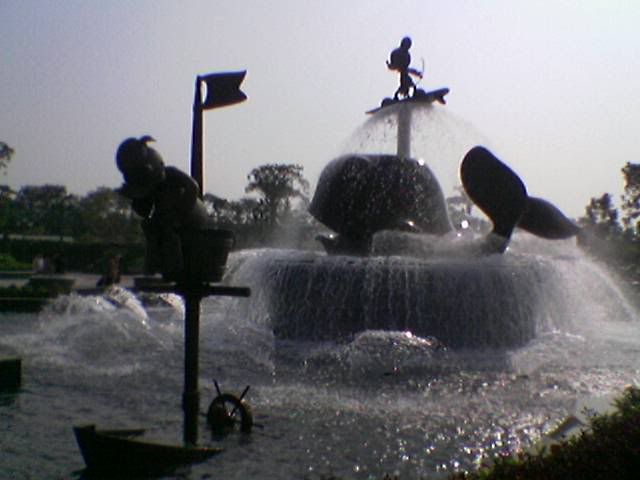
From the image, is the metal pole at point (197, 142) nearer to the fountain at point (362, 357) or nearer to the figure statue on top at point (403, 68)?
the fountain at point (362, 357)

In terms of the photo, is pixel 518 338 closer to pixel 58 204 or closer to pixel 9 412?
pixel 9 412

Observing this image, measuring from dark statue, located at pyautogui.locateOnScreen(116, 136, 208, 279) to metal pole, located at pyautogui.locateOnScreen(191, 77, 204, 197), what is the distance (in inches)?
7.9

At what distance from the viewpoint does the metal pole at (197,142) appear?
502cm

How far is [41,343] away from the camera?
420 inches

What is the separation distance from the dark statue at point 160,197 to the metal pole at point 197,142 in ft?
0.65

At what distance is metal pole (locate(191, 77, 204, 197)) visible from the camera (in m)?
5.02

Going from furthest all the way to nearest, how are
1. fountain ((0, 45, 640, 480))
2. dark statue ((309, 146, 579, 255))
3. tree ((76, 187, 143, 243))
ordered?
tree ((76, 187, 143, 243)) → dark statue ((309, 146, 579, 255)) → fountain ((0, 45, 640, 480))

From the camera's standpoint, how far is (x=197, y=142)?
198 inches

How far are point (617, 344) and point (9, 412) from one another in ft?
28.7

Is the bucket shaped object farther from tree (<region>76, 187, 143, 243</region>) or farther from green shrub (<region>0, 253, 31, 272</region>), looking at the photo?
tree (<region>76, 187, 143, 243</region>)

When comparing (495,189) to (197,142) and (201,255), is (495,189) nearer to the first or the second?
(197,142)

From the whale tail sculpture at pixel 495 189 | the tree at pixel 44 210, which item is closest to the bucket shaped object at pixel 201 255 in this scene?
the whale tail sculpture at pixel 495 189

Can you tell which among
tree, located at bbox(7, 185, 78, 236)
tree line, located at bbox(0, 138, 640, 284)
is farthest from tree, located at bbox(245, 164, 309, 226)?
tree, located at bbox(7, 185, 78, 236)

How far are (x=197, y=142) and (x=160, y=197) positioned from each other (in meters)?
0.43
